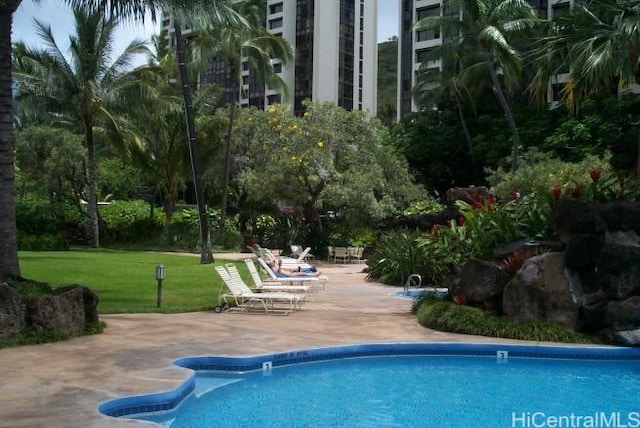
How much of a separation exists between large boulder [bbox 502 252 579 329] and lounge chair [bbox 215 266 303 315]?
158 inches

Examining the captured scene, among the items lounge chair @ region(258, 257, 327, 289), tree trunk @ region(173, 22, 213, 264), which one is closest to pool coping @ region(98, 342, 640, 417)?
lounge chair @ region(258, 257, 327, 289)

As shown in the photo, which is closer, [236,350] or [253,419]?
[253,419]

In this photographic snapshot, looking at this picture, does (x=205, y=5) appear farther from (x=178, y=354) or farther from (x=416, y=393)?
(x=416, y=393)

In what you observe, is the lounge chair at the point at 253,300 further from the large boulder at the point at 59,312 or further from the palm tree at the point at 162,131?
the palm tree at the point at 162,131

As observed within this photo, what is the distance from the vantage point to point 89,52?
30578 mm

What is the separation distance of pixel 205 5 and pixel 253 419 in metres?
9.82

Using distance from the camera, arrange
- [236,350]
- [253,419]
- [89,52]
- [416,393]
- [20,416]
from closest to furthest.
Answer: [20,416], [253,419], [416,393], [236,350], [89,52]

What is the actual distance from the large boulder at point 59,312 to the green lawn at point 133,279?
8.05 feet

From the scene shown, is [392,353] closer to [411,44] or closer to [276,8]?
[411,44]

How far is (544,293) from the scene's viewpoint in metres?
10.5

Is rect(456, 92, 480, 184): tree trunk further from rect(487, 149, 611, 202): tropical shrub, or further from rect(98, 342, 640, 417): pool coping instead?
rect(98, 342, 640, 417): pool coping

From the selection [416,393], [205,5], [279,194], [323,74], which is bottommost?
[416,393]

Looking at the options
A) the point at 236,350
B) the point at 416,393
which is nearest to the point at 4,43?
the point at 236,350

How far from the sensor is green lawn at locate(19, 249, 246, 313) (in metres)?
13.2
